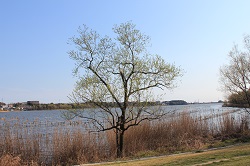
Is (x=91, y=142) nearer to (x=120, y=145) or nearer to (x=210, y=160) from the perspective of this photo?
(x=120, y=145)

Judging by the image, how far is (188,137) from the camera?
61.7 feet

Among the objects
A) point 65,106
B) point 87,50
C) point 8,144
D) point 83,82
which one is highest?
point 87,50

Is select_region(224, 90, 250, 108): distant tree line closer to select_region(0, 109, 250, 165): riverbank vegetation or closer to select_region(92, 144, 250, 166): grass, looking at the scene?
select_region(0, 109, 250, 165): riverbank vegetation

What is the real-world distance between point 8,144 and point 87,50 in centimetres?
569

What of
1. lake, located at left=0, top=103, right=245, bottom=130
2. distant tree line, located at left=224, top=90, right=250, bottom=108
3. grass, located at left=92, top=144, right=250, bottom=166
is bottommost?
grass, located at left=92, top=144, right=250, bottom=166

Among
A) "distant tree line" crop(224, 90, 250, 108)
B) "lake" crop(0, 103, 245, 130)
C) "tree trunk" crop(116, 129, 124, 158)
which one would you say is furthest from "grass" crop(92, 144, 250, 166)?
"distant tree line" crop(224, 90, 250, 108)

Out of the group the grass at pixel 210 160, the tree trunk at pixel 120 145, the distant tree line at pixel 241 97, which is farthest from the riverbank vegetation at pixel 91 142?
the distant tree line at pixel 241 97

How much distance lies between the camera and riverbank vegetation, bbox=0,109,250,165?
14.1m

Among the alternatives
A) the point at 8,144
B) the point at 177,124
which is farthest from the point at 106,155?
the point at 177,124

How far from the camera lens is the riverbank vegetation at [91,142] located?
14073 millimetres

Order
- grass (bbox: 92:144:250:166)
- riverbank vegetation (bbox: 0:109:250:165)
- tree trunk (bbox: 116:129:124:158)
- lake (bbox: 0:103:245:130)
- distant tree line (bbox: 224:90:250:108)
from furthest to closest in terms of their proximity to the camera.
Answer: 1. distant tree line (bbox: 224:90:250:108)
2. lake (bbox: 0:103:245:130)
3. tree trunk (bbox: 116:129:124:158)
4. riverbank vegetation (bbox: 0:109:250:165)
5. grass (bbox: 92:144:250:166)

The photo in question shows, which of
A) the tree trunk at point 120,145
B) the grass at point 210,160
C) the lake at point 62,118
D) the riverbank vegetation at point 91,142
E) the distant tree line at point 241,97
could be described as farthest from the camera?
the distant tree line at point 241,97

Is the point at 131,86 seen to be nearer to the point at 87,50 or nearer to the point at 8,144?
the point at 87,50

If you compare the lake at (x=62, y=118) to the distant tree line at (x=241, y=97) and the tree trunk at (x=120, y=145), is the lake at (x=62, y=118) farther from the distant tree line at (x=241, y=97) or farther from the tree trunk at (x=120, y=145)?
the tree trunk at (x=120, y=145)
